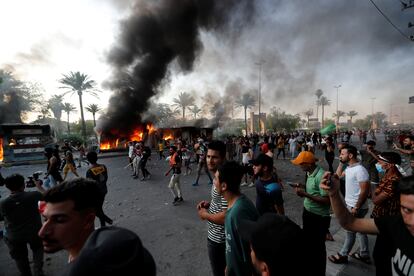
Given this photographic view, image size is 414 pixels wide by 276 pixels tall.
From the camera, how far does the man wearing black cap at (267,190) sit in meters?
2.95

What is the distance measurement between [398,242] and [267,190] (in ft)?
4.93

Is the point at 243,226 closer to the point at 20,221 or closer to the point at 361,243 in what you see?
the point at 361,243

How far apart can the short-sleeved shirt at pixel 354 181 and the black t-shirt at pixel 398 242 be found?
1644 mm

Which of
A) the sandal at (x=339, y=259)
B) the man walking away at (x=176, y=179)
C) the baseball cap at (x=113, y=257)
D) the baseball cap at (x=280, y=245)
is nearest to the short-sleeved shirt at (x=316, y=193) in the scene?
the sandal at (x=339, y=259)

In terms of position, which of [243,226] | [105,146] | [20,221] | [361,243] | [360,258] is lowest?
[360,258]

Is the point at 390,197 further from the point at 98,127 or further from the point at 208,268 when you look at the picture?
the point at 98,127

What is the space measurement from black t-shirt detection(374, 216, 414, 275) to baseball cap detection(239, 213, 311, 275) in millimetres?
1065

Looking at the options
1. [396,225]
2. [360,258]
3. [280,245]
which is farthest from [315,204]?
[280,245]

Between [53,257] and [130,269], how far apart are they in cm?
424

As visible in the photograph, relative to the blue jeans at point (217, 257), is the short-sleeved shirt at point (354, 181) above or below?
above

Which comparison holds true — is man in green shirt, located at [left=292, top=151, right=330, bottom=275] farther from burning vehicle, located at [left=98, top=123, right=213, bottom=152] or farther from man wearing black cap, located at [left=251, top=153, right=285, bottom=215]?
burning vehicle, located at [left=98, top=123, right=213, bottom=152]

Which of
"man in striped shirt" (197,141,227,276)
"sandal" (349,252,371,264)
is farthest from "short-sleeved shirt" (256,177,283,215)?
"sandal" (349,252,371,264)

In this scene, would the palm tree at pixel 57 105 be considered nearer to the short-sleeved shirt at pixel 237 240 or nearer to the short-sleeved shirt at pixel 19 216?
the short-sleeved shirt at pixel 19 216

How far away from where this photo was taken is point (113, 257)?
0.79m
